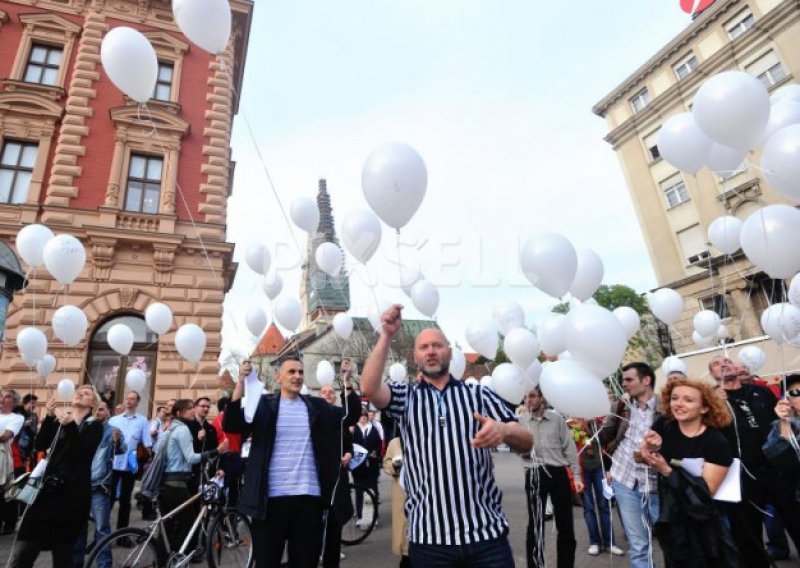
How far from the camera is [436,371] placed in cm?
237

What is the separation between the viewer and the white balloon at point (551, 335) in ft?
19.3

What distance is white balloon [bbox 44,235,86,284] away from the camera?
6.62 meters

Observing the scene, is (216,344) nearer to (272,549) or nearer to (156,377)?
(156,377)

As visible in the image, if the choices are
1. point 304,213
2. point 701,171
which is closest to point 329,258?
point 304,213

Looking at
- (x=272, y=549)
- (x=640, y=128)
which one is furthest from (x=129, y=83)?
(x=640, y=128)

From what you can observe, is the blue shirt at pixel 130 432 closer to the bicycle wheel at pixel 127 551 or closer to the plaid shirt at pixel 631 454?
the bicycle wheel at pixel 127 551

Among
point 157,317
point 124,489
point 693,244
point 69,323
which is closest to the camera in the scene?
point 124,489

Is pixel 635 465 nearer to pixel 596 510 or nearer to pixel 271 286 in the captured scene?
pixel 596 510

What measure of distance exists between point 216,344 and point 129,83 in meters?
7.94

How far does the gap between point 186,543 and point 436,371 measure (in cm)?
372

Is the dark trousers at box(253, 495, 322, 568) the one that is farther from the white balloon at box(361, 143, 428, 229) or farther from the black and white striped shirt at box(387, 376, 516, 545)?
the white balloon at box(361, 143, 428, 229)

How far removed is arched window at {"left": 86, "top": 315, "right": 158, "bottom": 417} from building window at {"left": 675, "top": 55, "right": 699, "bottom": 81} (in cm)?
2866

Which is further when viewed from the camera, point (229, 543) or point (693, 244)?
point (693, 244)

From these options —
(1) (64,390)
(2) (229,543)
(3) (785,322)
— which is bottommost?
(2) (229,543)
